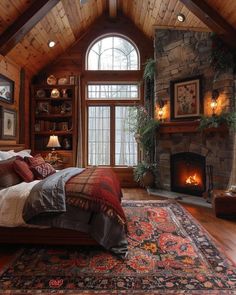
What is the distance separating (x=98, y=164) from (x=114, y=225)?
11.9 feet

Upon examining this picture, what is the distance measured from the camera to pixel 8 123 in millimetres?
4395

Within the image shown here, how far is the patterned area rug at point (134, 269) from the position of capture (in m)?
1.75

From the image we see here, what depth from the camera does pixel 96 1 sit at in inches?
192

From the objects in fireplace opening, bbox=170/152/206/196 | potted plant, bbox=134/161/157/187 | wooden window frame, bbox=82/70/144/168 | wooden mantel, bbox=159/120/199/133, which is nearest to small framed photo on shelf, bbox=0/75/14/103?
wooden window frame, bbox=82/70/144/168

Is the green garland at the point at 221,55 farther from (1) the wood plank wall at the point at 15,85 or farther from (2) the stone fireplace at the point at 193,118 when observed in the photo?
(1) the wood plank wall at the point at 15,85

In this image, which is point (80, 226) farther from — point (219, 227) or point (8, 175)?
point (219, 227)

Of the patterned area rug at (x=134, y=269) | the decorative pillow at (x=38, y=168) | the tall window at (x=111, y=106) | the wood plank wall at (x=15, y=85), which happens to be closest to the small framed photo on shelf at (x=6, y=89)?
the wood plank wall at (x=15, y=85)

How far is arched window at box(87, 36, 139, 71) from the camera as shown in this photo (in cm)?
578

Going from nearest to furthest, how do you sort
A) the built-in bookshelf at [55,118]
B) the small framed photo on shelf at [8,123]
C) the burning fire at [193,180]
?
the small framed photo on shelf at [8,123]
the burning fire at [193,180]
the built-in bookshelf at [55,118]

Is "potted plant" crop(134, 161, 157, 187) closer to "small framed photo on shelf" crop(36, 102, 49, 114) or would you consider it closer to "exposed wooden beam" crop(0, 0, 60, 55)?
"small framed photo on shelf" crop(36, 102, 49, 114)

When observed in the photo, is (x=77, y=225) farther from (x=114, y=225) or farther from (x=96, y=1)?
(x=96, y=1)

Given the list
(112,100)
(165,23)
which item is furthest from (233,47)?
Result: (112,100)

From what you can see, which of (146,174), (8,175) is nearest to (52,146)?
(146,174)

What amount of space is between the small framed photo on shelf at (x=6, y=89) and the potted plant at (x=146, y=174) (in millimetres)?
3129
